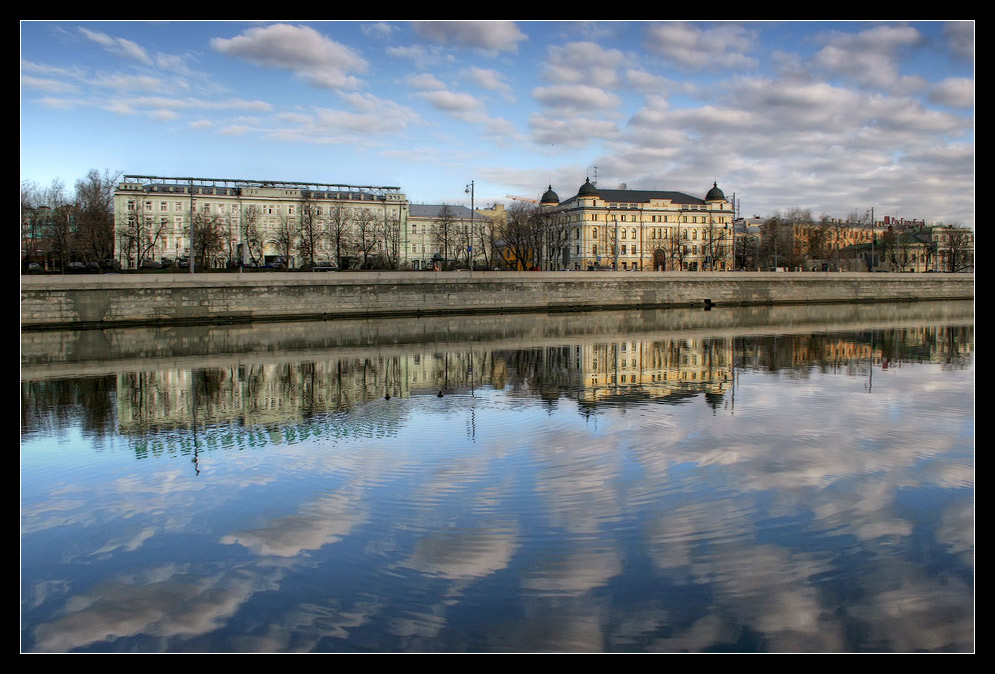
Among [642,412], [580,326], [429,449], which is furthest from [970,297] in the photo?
[429,449]

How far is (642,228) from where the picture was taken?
116562 mm

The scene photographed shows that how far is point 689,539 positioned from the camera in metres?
7.96

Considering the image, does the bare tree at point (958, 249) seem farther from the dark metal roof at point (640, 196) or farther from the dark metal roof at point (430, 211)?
the dark metal roof at point (430, 211)

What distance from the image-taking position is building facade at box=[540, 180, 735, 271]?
4469 inches

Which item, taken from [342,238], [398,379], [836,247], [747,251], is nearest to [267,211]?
[342,238]

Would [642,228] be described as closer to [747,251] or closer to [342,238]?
[747,251]

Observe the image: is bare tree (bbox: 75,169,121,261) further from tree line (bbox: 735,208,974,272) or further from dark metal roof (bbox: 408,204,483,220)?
tree line (bbox: 735,208,974,272)

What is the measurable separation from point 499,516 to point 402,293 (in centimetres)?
4424

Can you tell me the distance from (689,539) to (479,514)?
7.69 feet

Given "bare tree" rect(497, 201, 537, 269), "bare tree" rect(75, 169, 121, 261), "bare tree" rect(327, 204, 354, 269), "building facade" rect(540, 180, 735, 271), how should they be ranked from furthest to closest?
"building facade" rect(540, 180, 735, 271) → "bare tree" rect(497, 201, 537, 269) → "bare tree" rect(327, 204, 354, 269) → "bare tree" rect(75, 169, 121, 261)

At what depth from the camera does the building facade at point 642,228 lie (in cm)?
11350

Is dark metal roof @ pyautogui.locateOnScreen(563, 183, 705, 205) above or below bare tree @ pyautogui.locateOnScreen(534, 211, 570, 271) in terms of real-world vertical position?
above

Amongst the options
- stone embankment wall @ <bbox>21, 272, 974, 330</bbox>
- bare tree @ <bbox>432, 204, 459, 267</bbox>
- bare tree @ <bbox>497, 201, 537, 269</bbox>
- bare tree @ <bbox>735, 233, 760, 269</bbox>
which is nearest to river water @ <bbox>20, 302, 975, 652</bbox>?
stone embankment wall @ <bbox>21, 272, 974, 330</bbox>

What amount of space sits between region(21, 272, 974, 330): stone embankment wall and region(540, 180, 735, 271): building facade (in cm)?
4084
